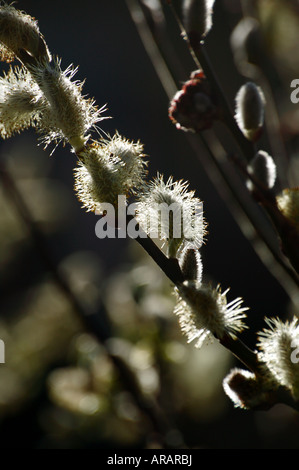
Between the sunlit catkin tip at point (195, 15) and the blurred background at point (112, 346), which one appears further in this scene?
the blurred background at point (112, 346)

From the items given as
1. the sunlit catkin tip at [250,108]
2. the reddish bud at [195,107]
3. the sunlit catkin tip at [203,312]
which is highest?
the reddish bud at [195,107]

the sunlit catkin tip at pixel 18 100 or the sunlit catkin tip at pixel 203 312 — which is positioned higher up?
the sunlit catkin tip at pixel 18 100

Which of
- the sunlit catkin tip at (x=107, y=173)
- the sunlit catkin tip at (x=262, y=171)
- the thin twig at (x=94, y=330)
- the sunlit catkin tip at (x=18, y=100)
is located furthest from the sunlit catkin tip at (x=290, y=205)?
the thin twig at (x=94, y=330)

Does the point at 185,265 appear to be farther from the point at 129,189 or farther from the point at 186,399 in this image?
the point at 186,399

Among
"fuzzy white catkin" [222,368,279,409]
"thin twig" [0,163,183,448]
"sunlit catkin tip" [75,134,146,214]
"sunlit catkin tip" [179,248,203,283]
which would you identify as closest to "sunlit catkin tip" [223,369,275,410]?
"fuzzy white catkin" [222,368,279,409]

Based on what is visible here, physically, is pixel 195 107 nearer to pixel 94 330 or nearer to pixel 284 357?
pixel 284 357

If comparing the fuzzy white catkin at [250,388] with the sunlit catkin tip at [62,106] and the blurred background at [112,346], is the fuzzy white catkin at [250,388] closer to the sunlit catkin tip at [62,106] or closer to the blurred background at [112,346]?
the blurred background at [112,346]

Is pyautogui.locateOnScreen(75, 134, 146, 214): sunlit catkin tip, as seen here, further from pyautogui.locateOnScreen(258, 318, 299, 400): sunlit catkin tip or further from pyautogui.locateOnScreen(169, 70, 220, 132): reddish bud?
pyautogui.locateOnScreen(258, 318, 299, 400): sunlit catkin tip
